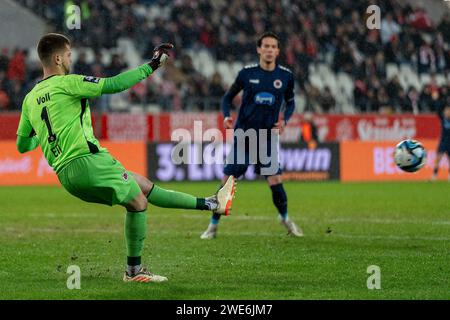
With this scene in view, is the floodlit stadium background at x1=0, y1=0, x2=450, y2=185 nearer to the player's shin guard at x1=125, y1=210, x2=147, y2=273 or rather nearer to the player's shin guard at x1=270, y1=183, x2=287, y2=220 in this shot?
the player's shin guard at x1=270, y1=183, x2=287, y2=220

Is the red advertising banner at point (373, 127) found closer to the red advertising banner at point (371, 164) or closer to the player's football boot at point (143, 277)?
the red advertising banner at point (371, 164)

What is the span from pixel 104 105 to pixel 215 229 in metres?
14.6

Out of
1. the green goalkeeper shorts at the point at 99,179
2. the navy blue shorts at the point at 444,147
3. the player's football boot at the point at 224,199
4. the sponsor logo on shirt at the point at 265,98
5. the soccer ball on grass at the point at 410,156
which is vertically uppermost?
the sponsor logo on shirt at the point at 265,98

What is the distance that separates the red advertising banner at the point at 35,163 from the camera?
76.3ft

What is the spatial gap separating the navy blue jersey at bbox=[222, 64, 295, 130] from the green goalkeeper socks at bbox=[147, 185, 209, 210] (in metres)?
3.81

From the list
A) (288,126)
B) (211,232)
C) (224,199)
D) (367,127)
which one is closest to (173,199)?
(224,199)

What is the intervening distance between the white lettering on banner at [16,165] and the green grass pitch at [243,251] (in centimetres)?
560

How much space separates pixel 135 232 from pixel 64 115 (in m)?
1.15

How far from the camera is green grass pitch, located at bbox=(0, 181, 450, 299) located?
289 inches

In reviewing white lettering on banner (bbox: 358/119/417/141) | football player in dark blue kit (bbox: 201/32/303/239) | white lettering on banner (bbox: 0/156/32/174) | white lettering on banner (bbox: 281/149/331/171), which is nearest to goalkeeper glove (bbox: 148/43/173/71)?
football player in dark blue kit (bbox: 201/32/303/239)

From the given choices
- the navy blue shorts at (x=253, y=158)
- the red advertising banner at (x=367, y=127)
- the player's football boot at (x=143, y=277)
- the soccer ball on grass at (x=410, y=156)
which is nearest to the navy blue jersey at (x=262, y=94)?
the navy blue shorts at (x=253, y=158)

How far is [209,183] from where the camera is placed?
77.6 ft

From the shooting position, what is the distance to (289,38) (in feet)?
97.3

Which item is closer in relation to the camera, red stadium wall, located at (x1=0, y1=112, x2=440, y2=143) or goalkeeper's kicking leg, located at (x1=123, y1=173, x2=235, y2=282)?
goalkeeper's kicking leg, located at (x1=123, y1=173, x2=235, y2=282)
